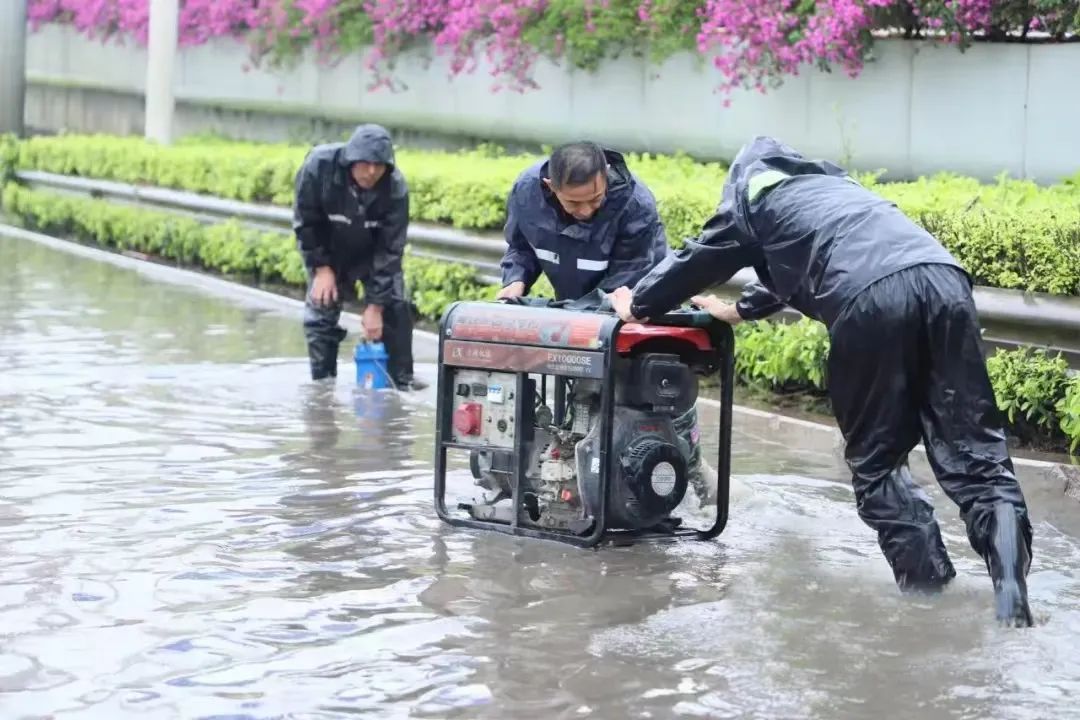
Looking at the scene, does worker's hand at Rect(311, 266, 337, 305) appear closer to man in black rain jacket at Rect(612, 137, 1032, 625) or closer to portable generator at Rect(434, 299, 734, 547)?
portable generator at Rect(434, 299, 734, 547)

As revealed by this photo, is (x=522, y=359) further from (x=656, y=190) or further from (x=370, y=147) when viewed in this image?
(x=656, y=190)

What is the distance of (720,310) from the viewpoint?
6629 mm

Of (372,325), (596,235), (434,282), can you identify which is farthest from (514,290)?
(434,282)

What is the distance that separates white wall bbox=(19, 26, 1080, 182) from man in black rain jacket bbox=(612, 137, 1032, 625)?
518 centimetres

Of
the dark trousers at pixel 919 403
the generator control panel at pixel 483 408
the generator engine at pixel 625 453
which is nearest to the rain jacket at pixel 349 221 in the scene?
the generator control panel at pixel 483 408

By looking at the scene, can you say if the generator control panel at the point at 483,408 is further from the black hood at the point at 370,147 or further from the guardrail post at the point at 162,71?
the guardrail post at the point at 162,71

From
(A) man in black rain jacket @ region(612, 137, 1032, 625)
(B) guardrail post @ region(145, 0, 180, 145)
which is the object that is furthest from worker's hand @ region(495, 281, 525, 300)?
(B) guardrail post @ region(145, 0, 180, 145)

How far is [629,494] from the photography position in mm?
6641

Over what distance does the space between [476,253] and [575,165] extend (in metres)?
5.77

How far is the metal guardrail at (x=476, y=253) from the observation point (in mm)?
8148

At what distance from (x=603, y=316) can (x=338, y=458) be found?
2.42 m

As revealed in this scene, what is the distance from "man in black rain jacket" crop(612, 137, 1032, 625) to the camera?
18.8 feet

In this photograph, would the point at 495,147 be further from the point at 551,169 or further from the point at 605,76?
the point at 551,169

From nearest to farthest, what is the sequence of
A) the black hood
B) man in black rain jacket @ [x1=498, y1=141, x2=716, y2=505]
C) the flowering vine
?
1. man in black rain jacket @ [x1=498, y1=141, x2=716, y2=505]
2. the black hood
3. the flowering vine
